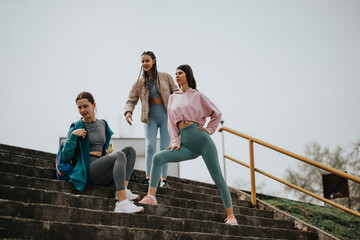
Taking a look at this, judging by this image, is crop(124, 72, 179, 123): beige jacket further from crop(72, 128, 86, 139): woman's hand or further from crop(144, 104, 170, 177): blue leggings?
crop(72, 128, 86, 139): woman's hand

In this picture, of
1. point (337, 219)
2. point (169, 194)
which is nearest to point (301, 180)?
point (337, 219)

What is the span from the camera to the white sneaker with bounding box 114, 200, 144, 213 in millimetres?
3707

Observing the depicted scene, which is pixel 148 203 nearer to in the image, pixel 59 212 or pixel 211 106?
pixel 59 212

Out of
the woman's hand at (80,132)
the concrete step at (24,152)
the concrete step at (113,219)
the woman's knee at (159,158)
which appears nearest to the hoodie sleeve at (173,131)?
the woman's knee at (159,158)

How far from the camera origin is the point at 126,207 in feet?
12.2

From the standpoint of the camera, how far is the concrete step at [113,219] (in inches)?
124

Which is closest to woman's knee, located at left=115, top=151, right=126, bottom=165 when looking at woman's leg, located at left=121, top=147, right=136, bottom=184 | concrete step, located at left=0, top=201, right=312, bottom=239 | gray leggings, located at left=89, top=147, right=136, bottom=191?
gray leggings, located at left=89, top=147, right=136, bottom=191

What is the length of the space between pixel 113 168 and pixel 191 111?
1.09 metres

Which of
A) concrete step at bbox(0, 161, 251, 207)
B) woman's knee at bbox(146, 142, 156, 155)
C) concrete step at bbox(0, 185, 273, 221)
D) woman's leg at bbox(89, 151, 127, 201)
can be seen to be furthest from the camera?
woman's knee at bbox(146, 142, 156, 155)

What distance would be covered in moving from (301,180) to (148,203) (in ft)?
88.2

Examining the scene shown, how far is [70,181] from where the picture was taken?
411 centimetres

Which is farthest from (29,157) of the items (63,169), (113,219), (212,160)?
(212,160)

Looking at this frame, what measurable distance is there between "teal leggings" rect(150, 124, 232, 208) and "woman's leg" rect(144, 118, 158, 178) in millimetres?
1049

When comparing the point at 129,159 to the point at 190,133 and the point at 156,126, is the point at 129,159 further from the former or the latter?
the point at 156,126
